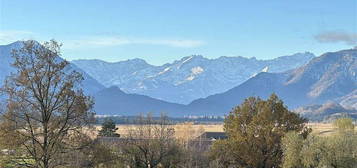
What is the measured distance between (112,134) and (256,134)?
5429 cm

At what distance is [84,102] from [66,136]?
313cm

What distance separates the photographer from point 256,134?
3504 inches

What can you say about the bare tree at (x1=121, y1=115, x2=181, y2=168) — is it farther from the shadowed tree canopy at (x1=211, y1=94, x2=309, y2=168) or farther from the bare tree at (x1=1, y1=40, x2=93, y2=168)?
the bare tree at (x1=1, y1=40, x2=93, y2=168)

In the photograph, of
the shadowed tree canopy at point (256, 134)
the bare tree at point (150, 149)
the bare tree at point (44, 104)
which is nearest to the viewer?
the bare tree at point (44, 104)

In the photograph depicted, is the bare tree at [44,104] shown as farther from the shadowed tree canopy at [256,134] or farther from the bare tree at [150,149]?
the shadowed tree canopy at [256,134]

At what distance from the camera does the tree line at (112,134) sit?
4188 centimetres

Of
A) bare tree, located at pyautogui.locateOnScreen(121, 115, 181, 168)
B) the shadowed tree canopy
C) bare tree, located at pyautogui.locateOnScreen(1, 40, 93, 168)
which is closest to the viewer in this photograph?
bare tree, located at pyautogui.locateOnScreen(1, 40, 93, 168)

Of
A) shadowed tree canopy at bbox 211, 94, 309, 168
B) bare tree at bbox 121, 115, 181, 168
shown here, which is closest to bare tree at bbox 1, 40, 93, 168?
bare tree at bbox 121, 115, 181, 168

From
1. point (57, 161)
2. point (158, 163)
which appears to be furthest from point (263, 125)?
point (57, 161)

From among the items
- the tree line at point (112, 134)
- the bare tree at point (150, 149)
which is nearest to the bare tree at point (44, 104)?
the tree line at point (112, 134)

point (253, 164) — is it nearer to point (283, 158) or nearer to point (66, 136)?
point (283, 158)

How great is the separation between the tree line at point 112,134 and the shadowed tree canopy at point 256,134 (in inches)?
6.6

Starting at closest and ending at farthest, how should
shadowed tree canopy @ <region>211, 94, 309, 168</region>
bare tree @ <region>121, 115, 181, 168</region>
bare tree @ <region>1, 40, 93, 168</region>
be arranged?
bare tree @ <region>1, 40, 93, 168</region>
bare tree @ <region>121, 115, 181, 168</region>
shadowed tree canopy @ <region>211, 94, 309, 168</region>

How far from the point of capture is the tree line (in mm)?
41875
